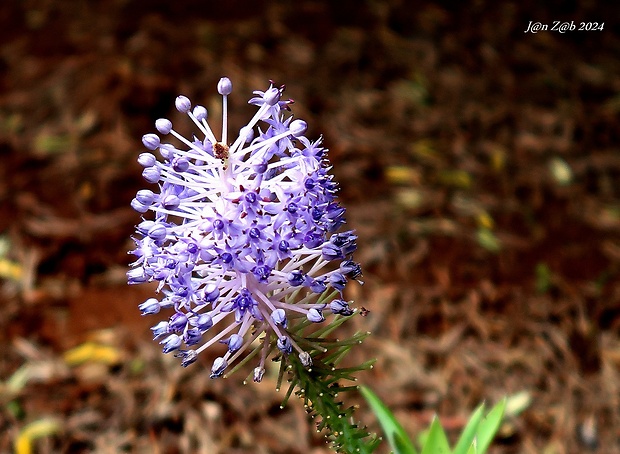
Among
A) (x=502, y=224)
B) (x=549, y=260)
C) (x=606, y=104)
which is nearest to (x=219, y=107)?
(x=502, y=224)

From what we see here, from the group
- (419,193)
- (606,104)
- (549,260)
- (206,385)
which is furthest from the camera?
(606,104)

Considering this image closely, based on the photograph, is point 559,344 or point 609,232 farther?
point 609,232

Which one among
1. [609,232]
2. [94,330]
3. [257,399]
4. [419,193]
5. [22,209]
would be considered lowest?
[257,399]

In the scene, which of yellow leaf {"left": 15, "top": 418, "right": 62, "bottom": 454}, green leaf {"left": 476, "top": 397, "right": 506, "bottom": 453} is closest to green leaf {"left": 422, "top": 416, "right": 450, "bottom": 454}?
green leaf {"left": 476, "top": 397, "right": 506, "bottom": 453}

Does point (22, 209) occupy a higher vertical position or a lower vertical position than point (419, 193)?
higher

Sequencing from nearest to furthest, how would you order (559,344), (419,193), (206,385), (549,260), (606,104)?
1. (206,385)
2. (559,344)
3. (549,260)
4. (419,193)
5. (606,104)

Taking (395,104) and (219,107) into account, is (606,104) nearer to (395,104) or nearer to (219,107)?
(395,104)
